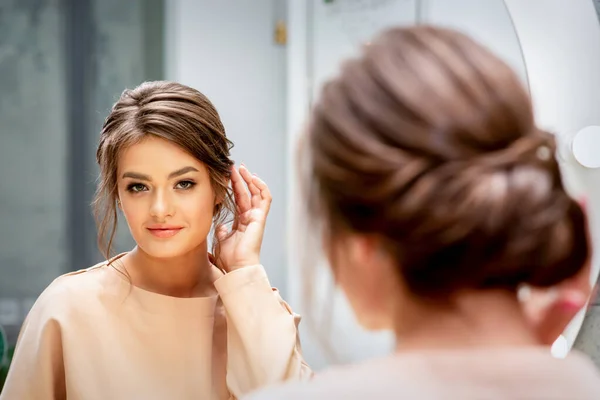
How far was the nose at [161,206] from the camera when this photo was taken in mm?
861

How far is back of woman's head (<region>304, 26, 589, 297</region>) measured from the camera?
430mm

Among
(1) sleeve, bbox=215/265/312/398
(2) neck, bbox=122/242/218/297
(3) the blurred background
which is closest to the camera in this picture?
(1) sleeve, bbox=215/265/312/398

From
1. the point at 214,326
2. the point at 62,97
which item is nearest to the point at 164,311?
the point at 214,326

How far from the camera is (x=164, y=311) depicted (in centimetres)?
93

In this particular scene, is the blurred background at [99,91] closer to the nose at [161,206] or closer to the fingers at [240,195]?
the fingers at [240,195]

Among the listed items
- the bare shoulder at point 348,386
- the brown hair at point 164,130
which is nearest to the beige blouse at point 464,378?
the bare shoulder at point 348,386

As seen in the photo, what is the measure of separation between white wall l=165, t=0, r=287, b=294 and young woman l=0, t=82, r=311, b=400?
0.88 meters

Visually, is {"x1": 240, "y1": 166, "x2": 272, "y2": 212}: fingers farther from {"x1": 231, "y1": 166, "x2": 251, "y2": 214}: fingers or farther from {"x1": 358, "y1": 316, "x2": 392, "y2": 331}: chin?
{"x1": 358, "y1": 316, "x2": 392, "y2": 331}: chin

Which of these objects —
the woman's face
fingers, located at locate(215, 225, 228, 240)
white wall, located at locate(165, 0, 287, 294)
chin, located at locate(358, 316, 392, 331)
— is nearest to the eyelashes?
the woman's face

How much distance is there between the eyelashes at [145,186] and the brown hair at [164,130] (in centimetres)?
3

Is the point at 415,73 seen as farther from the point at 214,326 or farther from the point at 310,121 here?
the point at 214,326

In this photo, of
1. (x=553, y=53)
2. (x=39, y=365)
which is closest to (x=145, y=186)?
(x=39, y=365)

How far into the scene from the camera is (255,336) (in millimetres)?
854

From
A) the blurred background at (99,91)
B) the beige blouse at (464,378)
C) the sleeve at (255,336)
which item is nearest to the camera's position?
the beige blouse at (464,378)
